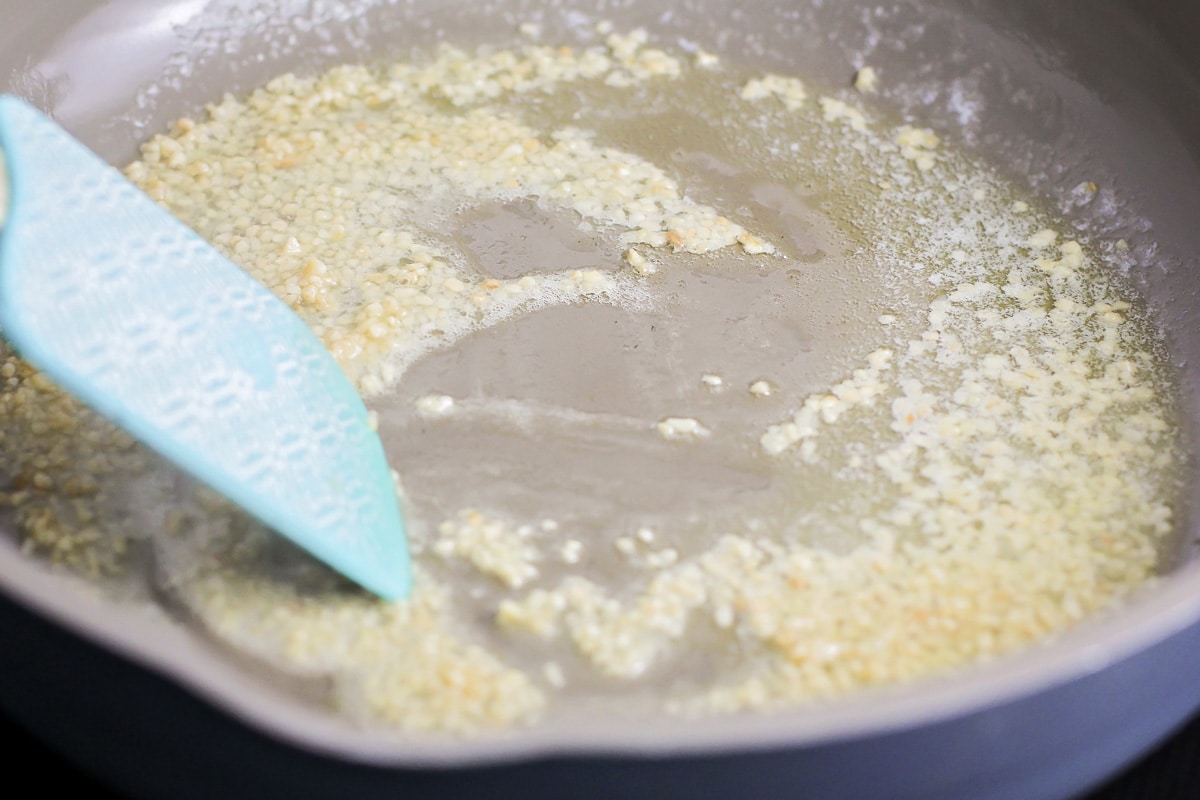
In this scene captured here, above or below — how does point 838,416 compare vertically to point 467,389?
above

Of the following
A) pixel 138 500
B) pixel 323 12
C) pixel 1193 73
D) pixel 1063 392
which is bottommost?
pixel 138 500

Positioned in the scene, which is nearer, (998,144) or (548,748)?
(548,748)

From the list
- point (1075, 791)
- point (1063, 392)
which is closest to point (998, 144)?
point (1063, 392)

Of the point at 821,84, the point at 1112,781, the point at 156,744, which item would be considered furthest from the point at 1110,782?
the point at 821,84

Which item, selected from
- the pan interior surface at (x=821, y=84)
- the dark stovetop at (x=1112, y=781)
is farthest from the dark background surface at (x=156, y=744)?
the pan interior surface at (x=821, y=84)

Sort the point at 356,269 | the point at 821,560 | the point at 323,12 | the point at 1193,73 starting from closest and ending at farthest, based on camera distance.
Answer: the point at 821,560
the point at 356,269
the point at 1193,73
the point at 323,12

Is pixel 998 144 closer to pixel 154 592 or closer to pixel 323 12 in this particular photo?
pixel 323 12
